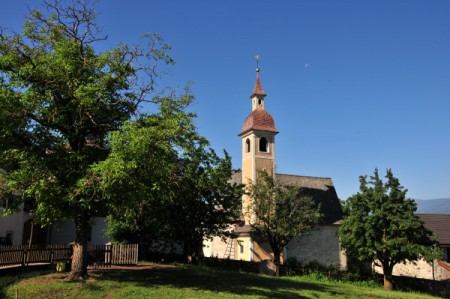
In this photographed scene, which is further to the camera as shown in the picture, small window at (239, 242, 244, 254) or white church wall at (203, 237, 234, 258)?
white church wall at (203, 237, 234, 258)

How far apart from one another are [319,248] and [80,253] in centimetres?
2849

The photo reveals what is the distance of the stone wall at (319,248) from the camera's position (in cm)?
4000

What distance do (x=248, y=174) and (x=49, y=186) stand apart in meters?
28.3

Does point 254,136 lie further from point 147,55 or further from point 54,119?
point 54,119

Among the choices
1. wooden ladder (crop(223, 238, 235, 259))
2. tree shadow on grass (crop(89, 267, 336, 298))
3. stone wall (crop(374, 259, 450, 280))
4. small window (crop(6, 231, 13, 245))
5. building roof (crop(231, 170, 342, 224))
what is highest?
building roof (crop(231, 170, 342, 224))

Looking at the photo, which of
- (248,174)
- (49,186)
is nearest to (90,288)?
(49,186)

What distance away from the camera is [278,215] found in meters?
33.8

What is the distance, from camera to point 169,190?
19641 mm

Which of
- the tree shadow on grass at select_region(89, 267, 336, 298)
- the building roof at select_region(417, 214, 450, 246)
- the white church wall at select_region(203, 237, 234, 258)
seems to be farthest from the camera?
the white church wall at select_region(203, 237, 234, 258)

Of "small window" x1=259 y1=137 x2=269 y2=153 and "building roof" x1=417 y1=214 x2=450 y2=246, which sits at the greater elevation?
"small window" x1=259 y1=137 x2=269 y2=153

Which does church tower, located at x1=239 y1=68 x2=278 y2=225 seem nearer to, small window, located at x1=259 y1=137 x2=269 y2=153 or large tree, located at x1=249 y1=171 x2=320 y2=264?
small window, located at x1=259 y1=137 x2=269 y2=153

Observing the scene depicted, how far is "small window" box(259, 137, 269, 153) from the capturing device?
4369 centimetres

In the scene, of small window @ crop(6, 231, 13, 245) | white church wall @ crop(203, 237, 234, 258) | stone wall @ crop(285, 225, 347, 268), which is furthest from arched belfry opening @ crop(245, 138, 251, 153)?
small window @ crop(6, 231, 13, 245)

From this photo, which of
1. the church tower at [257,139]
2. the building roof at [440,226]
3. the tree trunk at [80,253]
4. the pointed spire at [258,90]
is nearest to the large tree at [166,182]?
the tree trunk at [80,253]
